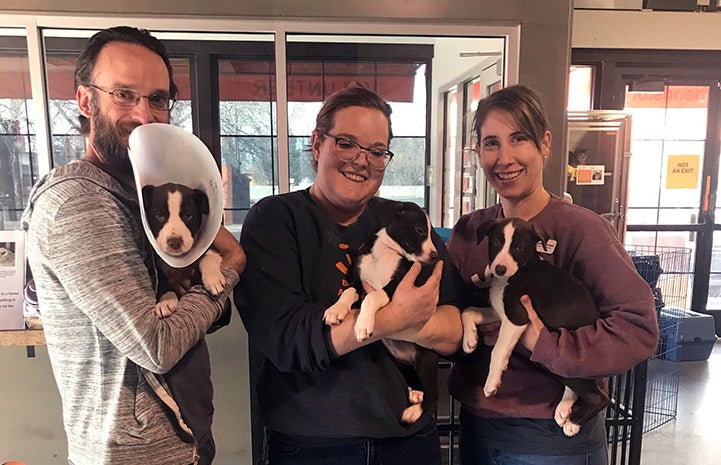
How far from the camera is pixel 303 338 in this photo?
1.11m

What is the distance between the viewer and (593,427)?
135 cm

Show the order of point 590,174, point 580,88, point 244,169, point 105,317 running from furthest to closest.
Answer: point 580,88 → point 590,174 → point 244,169 → point 105,317

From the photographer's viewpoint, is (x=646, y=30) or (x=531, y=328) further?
(x=646, y=30)

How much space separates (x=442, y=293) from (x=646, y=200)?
493cm

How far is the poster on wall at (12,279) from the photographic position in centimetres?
228

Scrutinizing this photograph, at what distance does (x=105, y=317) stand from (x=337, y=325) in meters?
0.48

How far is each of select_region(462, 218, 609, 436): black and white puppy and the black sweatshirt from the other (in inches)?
8.6

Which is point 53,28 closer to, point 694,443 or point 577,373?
point 577,373

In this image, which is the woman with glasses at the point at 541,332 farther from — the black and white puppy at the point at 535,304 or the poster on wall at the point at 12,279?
the poster on wall at the point at 12,279

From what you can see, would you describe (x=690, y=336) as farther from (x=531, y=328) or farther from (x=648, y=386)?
(x=531, y=328)

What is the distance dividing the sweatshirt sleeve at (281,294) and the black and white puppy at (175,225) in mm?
112

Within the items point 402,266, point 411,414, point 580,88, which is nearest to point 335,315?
point 402,266

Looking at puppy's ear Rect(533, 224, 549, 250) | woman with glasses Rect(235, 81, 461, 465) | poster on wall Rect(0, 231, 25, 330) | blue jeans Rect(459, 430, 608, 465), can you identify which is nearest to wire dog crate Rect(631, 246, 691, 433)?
blue jeans Rect(459, 430, 608, 465)

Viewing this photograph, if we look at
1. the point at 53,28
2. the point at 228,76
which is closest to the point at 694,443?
the point at 228,76
